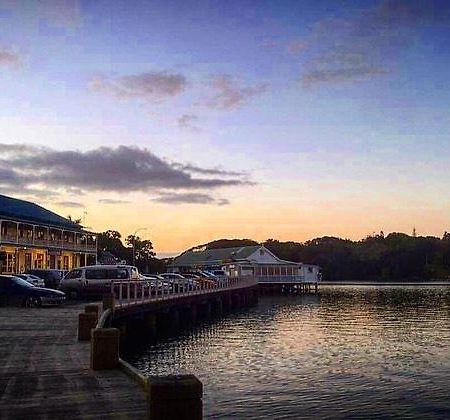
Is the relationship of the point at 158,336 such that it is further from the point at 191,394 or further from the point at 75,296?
the point at 191,394

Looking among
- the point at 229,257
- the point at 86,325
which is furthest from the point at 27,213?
the point at 86,325

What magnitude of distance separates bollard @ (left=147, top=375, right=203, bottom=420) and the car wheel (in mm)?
26622

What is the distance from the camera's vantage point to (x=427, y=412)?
1730cm

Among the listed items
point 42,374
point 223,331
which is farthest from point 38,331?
point 223,331

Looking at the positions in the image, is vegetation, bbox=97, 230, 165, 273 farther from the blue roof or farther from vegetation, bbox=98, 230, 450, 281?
the blue roof

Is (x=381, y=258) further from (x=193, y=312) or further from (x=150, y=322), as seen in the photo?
(x=150, y=322)

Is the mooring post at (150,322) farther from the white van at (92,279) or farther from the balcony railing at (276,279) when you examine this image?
the balcony railing at (276,279)

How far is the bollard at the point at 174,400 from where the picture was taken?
8633 millimetres

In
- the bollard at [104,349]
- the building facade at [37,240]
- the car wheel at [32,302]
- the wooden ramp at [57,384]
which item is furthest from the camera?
the building facade at [37,240]

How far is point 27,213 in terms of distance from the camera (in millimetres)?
73375

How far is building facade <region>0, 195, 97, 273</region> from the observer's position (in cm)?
6669

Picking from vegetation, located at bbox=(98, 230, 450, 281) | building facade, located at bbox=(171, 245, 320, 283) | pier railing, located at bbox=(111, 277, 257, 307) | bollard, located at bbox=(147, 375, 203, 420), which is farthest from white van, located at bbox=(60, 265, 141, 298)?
vegetation, located at bbox=(98, 230, 450, 281)

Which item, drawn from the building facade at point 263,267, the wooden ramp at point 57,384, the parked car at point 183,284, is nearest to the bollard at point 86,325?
the wooden ramp at point 57,384

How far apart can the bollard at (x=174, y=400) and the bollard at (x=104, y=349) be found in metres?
6.11
